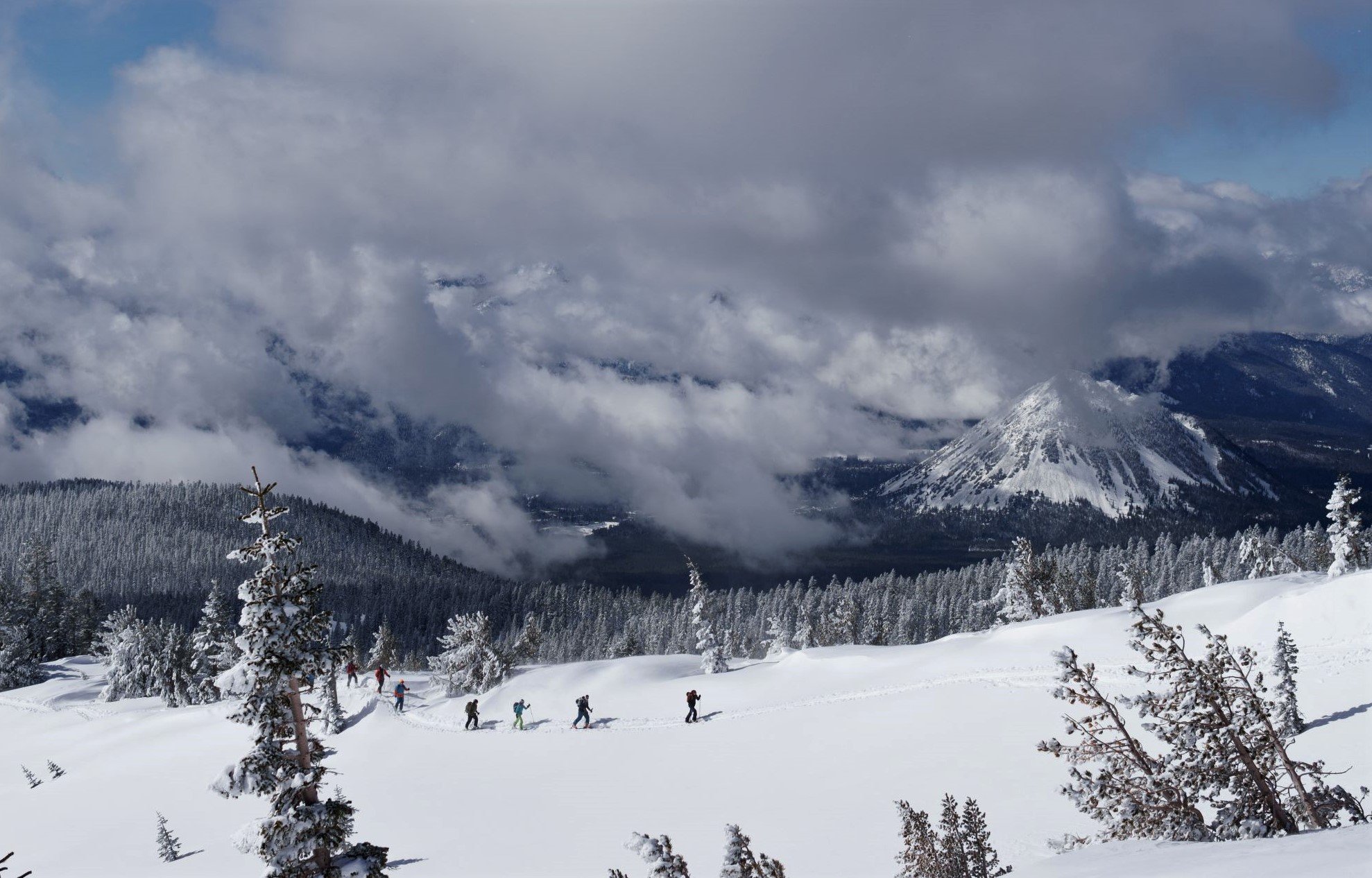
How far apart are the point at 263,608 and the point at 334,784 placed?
28.5 meters

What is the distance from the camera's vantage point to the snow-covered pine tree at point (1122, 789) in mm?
14289

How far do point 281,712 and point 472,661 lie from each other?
42.8 m

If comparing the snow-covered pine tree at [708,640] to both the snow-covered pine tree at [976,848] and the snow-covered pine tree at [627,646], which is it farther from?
the snow-covered pine tree at [627,646]

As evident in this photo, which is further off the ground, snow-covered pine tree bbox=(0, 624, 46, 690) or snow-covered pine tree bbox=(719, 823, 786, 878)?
snow-covered pine tree bbox=(719, 823, 786, 878)

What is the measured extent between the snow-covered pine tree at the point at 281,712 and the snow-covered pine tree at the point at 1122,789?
1348 centimetres

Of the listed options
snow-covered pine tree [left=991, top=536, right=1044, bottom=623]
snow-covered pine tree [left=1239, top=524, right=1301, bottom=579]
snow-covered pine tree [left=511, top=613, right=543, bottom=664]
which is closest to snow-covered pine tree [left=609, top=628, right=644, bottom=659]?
A: snow-covered pine tree [left=511, top=613, right=543, bottom=664]

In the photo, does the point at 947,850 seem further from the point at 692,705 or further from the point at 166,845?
the point at 166,845

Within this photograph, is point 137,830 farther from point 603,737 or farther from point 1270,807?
point 1270,807

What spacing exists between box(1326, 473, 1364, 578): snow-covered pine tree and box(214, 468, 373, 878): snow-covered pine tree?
81.3m

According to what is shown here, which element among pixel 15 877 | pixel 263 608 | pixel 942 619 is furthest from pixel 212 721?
pixel 942 619

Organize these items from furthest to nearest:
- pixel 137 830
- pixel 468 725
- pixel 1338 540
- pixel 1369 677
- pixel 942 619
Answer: pixel 942 619 < pixel 1338 540 < pixel 468 725 < pixel 137 830 < pixel 1369 677

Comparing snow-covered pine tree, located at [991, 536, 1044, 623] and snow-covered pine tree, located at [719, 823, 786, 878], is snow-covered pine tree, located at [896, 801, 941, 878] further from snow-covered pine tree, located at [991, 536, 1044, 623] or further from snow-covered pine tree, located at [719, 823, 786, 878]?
snow-covered pine tree, located at [991, 536, 1044, 623]

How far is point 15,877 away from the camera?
101ft

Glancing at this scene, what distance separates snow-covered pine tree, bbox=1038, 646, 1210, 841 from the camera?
1429 centimetres
